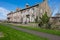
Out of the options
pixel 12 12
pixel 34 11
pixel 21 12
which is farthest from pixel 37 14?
pixel 12 12

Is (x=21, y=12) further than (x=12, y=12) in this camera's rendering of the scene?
No

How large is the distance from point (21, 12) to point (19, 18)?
4.05 m

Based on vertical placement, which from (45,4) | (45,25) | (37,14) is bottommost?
(45,25)

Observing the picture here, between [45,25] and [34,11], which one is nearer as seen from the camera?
[45,25]

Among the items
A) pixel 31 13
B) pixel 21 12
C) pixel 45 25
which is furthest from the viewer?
pixel 21 12

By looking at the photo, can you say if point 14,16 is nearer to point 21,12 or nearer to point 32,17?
point 21,12

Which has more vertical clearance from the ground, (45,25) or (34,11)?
(34,11)

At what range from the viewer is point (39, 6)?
238 ft

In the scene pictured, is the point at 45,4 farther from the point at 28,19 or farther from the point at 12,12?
the point at 12,12

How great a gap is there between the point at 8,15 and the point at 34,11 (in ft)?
131

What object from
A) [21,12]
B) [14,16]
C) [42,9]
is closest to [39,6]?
[42,9]

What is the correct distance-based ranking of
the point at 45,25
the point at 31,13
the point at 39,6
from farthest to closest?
the point at 31,13 < the point at 39,6 < the point at 45,25

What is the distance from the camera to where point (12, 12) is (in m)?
103

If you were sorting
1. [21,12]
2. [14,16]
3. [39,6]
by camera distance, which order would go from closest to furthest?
[39,6] < [21,12] < [14,16]
